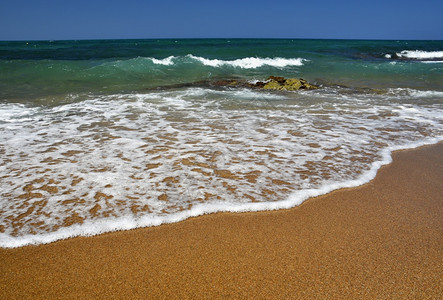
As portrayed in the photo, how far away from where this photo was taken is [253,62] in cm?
2022

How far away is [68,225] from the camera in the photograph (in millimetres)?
2545

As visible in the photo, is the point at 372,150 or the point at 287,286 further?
the point at 372,150

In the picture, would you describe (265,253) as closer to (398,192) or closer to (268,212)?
(268,212)

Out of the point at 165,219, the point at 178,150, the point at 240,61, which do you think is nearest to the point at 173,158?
the point at 178,150

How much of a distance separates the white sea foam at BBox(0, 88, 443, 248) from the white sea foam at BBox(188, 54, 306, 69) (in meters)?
11.9

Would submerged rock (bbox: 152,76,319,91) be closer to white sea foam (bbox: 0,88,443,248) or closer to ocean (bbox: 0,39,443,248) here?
ocean (bbox: 0,39,443,248)

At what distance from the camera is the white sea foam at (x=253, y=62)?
1869cm

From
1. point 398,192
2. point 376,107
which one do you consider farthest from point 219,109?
point 398,192

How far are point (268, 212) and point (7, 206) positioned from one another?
7.54 ft

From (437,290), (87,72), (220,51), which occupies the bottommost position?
(437,290)

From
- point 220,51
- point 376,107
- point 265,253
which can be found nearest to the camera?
point 265,253

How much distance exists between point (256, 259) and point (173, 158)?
83.0 inches

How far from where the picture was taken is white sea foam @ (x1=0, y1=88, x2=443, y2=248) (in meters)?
2.78

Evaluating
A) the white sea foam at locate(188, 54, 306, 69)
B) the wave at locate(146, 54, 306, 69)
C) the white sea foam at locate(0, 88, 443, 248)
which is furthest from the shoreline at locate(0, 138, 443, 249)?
the white sea foam at locate(188, 54, 306, 69)
